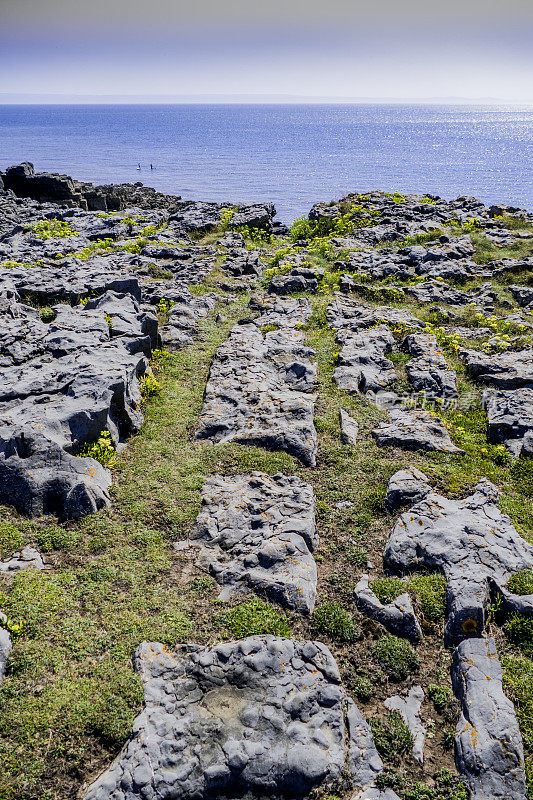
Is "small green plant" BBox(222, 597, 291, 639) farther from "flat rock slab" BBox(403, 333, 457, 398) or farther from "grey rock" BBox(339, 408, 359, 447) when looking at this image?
"flat rock slab" BBox(403, 333, 457, 398)

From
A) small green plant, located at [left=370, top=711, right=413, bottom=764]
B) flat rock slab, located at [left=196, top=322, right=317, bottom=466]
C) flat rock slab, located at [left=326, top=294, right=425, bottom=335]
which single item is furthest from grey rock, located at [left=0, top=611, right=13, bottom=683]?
flat rock slab, located at [left=326, top=294, right=425, bottom=335]

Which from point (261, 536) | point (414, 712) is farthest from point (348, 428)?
point (414, 712)

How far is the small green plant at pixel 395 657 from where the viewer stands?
28.5 feet

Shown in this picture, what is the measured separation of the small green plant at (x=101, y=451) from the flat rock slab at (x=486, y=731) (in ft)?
32.9

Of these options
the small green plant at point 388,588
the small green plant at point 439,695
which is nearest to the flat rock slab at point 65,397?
the small green plant at point 388,588

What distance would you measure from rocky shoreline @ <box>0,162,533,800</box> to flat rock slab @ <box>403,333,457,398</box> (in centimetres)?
11

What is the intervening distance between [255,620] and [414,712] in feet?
10.6

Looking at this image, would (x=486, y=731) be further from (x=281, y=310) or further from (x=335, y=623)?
(x=281, y=310)

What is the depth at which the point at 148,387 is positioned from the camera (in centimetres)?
1727

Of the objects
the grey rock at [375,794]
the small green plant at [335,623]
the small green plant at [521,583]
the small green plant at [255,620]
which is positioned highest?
the small green plant at [521,583]

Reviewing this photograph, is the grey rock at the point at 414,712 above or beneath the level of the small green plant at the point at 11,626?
beneath

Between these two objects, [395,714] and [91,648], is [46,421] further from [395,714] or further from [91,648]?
[395,714]

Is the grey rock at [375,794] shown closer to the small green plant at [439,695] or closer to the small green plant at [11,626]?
the small green plant at [439,695]

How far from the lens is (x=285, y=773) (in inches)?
267
